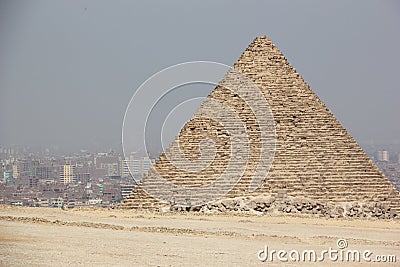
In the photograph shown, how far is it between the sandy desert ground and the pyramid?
2.90 metres

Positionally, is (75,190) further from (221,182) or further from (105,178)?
(221,182)

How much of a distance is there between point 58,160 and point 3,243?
42.2m

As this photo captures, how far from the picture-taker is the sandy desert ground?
1681 centimetres

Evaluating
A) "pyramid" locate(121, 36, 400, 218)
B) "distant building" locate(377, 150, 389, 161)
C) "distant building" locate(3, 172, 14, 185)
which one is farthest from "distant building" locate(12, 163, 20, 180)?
"distant building" locate(377, 150, 389, 161)

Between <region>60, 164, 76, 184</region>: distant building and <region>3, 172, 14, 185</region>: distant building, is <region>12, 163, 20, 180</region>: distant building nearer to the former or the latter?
<region>3, 172, 14, 185</region>: distant building

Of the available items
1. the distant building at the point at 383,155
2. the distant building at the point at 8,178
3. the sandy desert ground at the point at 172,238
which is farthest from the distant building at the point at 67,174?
the sandy desert ground at the point at 172,238

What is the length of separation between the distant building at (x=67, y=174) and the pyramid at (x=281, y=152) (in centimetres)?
2088

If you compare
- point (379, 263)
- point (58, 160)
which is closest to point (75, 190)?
point (58, 160)

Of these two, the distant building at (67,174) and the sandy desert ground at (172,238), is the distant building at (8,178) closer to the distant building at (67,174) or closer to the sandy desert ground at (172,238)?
the distant building at (67,174)

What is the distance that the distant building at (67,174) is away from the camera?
177 ft

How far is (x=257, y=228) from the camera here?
25156 millimetres

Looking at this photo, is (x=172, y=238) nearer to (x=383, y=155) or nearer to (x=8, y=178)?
(x=8, y=178)

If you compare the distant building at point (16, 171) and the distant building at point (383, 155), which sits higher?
the distant building at point (383, 155)

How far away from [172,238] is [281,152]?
43.5ft
